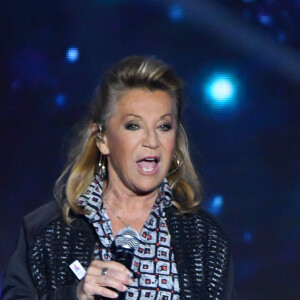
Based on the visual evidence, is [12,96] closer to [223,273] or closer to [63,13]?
[63,13]

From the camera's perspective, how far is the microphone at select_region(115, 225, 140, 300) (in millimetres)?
1819

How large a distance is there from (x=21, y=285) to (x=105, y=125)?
46 cm

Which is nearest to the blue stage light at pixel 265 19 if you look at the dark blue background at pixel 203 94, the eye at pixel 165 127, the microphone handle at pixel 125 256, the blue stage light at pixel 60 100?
the dark blue background at pixel 203 94

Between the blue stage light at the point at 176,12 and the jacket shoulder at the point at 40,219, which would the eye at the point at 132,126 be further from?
the blue stage light at the point at 176,12

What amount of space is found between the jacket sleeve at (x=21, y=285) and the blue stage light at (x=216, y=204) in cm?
91

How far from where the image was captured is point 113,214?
7.24 ft

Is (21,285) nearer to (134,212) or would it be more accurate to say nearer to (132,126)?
(134,212)

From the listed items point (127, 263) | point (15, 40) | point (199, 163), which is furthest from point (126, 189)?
point (15, 40)

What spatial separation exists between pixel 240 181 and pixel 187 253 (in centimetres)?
82

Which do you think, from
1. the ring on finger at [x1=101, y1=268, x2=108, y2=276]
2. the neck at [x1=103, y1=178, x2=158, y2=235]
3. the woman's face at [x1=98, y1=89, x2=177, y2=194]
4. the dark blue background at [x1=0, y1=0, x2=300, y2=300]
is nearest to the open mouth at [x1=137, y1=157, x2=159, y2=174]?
the woman's face at [x1=98, y1=89, x2=177, y2=194]

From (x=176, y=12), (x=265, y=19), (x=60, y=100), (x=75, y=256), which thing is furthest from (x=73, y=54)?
(x=75, y=256)

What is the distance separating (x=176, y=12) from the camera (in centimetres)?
290

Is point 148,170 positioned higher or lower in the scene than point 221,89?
lower

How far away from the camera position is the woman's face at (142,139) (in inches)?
83.9
